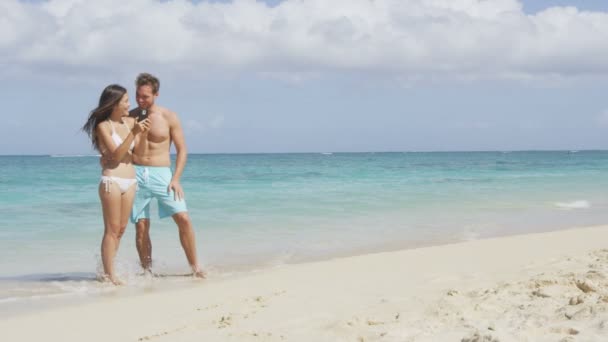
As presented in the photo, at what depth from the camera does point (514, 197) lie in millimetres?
14523

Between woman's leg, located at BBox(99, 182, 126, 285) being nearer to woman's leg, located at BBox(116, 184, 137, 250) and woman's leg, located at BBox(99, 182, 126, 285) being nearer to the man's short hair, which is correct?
woman's leg, located at BBox(116, 184, 137, 250)

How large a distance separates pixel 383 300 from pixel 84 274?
3156mm

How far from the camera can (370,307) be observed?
3.90 metres

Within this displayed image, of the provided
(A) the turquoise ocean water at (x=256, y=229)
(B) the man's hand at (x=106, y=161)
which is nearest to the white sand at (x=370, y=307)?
(A) the turquoise ocean water at (x=256, y=229)

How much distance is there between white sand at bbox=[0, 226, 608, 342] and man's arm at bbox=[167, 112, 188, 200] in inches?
32.7

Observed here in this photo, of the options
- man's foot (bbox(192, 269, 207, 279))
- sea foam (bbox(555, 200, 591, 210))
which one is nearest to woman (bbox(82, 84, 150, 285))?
man's foot (bbox(192, 269, 207, 279))

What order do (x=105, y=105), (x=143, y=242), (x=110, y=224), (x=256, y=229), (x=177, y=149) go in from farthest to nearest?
(x=256, y=229) → (x=143, y=242) → (x=177, y=149) → (x=110, y=224) → (x=105, y=105)

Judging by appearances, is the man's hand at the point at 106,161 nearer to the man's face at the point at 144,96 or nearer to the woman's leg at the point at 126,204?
the woman's leg at the point at 126,204

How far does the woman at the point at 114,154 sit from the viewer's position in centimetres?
498

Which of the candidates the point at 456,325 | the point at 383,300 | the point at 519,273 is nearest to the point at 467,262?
the point at 519,273

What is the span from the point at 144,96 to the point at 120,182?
2.37 feet

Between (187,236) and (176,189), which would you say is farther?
(187,236)

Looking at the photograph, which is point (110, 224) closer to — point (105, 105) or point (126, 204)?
point (126, 204)

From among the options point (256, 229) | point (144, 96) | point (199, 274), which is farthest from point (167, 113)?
point (256, 229)
